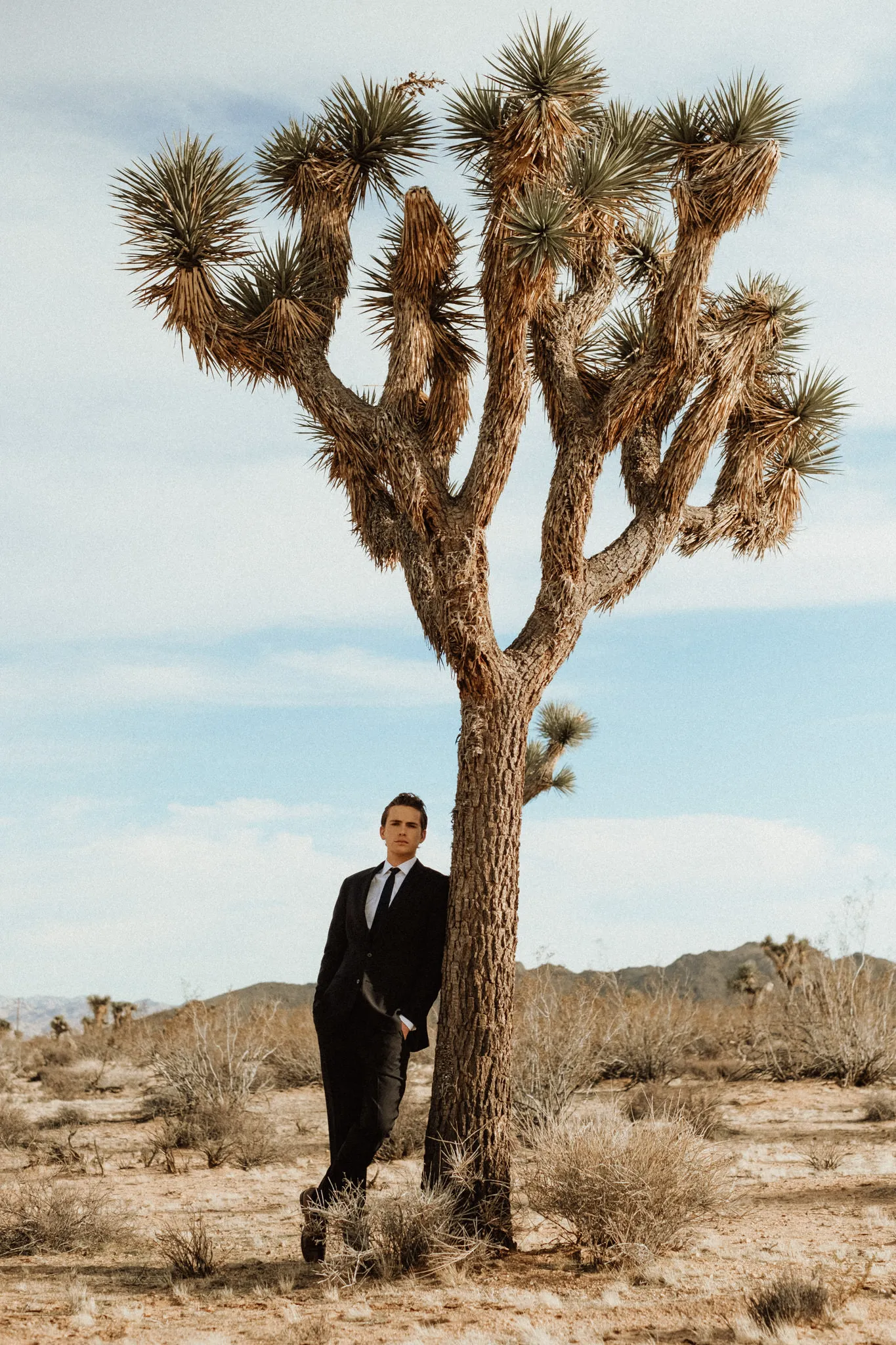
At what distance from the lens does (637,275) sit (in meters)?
8.76

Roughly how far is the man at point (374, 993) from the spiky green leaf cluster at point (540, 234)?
9.31 ft

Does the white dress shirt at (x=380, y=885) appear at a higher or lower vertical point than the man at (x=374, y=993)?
higher

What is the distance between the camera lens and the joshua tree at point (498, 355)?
6098mm

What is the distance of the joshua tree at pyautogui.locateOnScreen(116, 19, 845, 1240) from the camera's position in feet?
20.0

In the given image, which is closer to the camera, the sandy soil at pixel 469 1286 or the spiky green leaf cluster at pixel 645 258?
the sandy soil at pixel 469 1286

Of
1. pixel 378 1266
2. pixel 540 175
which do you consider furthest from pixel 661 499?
pixel 378 1266

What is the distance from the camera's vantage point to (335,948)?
5918 millimetres

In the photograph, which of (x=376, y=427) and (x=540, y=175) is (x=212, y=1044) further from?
(x=540, y=175)

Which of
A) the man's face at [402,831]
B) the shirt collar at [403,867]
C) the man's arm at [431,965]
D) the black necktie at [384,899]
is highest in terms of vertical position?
the man's face at [402,831]

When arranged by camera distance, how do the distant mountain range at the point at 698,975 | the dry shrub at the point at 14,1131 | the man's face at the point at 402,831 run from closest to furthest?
the man's face at the point at 402,831, the dry shrub at the point at 14,1131, the distant mountain range at the point at 698,975

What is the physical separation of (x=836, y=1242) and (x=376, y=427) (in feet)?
16.3

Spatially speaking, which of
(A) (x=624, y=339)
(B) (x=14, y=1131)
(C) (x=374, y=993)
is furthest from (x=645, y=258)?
(B) (x=14, y=1131)

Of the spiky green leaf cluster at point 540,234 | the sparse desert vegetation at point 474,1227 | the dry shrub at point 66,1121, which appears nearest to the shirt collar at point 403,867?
the sparse desert vegetation at point 474,1227

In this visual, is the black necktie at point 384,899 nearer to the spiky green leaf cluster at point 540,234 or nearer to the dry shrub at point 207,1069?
the spiky green leaf cluster at point 540,234
